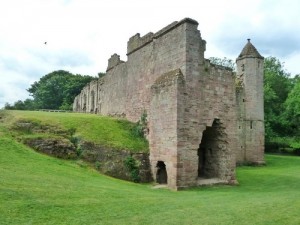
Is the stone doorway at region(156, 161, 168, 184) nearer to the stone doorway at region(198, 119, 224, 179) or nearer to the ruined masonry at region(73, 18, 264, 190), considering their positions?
the ruined masonry at region(73, 18, 264, 190)

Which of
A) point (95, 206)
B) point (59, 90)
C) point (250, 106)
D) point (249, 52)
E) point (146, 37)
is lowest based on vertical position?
point (95, 206)

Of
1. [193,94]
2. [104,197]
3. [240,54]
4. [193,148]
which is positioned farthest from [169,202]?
[240,54]

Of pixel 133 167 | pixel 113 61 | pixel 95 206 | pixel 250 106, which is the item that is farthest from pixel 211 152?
pixel 250 106

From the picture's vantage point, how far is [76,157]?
16594 mm

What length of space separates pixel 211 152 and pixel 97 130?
613 cm

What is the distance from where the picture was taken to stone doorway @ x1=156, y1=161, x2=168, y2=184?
55.5ft

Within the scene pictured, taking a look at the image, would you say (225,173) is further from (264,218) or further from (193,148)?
(264,218)

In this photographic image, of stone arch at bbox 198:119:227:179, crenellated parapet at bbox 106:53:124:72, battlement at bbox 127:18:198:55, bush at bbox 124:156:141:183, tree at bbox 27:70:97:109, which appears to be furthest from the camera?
tree at bbox 27:70:97:109

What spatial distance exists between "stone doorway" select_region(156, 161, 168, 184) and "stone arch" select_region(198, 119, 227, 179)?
7.77ft

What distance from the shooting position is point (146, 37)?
68.3ft

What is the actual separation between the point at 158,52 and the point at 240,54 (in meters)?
16.1

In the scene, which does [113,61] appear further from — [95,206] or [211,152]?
[95,206]

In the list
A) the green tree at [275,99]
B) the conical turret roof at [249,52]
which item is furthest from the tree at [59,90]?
the conical turret roof at [249,52]

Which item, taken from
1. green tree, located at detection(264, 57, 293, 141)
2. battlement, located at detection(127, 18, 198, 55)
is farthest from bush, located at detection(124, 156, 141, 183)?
green tree, located at detection(264, 57, 293, 141)
